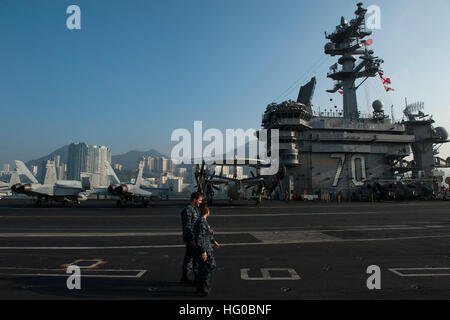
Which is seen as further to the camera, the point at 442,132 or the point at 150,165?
the point at 150,165

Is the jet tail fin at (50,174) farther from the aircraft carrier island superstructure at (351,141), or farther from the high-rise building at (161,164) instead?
the high-rise building at (161,164)

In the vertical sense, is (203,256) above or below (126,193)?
above

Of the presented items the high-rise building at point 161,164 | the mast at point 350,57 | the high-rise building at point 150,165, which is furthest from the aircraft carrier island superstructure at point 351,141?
the high-rise building at point 150,165

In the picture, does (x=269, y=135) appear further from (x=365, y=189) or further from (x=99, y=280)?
(x=99, y=280)

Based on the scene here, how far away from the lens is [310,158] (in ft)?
184

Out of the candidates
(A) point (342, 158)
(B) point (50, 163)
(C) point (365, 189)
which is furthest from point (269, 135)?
(B) point (50, 163)

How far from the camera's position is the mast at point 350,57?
56.9m

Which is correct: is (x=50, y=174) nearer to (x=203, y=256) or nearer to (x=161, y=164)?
(x=203, y=256)

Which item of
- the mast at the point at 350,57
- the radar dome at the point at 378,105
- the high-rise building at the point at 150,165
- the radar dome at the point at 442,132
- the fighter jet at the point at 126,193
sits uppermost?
the mast at the point at 350,57

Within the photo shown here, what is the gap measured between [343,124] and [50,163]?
5734cm

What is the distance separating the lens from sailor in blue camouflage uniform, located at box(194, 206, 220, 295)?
496 cm

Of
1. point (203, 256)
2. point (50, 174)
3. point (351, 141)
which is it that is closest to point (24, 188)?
point (50, 174)

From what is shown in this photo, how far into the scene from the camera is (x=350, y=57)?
59875 mm

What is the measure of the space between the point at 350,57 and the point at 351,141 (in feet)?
65.7
